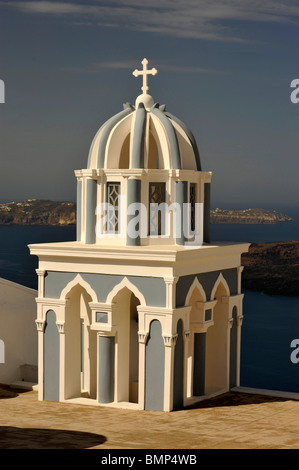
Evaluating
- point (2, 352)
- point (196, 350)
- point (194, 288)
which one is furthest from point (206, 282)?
point (2, 352)

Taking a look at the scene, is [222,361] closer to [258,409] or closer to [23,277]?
[258,409]

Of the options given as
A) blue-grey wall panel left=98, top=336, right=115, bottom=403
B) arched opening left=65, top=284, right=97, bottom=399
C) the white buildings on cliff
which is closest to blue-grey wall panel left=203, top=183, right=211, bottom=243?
the white buildings on cliff

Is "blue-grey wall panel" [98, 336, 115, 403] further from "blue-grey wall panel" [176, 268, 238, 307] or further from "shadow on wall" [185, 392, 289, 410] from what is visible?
"blue-grey wall panel" [176, 268, 238, 307]

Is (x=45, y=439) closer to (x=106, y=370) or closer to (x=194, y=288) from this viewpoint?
(x=106, y=370)

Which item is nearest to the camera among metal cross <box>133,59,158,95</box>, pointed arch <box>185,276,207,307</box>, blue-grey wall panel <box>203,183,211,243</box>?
pointed arch <box>185,276,207,307</box>

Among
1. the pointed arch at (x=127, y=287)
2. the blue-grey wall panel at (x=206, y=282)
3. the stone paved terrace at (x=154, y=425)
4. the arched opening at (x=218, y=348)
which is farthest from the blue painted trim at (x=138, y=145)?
the stone paved terrace at (x=154, y=425)

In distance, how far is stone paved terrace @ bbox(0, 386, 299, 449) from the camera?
1314 cm

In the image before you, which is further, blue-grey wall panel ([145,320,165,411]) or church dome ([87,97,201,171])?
church dome ([87,97,201,171])

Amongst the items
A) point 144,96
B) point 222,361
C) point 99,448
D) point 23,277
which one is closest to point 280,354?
point 23,277

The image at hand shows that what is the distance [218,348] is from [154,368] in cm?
251

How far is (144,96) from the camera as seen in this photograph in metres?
17.3

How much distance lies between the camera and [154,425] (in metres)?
14.5

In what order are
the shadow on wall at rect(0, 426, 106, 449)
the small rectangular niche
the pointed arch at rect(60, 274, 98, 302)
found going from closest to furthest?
the shadow on wall at rect(0, 426, 106, 449) < the small rectangular niche < the pointed arch at rect(60, 274, 98, 302)

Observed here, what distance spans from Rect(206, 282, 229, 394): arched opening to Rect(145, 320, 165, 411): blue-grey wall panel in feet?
6.55
